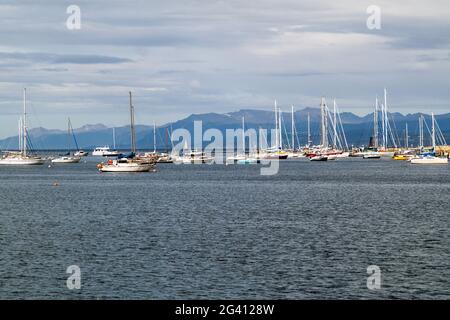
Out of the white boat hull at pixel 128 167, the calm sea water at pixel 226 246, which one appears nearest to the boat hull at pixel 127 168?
the white boat hull at pixel 128 167

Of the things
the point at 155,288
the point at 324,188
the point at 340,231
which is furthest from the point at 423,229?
the point at 324,188

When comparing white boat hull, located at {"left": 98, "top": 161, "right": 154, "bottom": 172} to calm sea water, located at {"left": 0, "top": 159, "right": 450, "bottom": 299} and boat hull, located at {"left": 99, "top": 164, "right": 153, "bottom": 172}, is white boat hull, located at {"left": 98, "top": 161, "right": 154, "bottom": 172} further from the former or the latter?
calm sea water, located at {"left": 0, "top": 159, "right": 450, "bottom": 299}

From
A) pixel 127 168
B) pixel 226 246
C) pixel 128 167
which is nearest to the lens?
pixel 226 246

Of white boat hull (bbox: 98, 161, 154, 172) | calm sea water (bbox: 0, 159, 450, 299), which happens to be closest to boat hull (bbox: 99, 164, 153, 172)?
white boat hull (bbox: 98, 161, 154, 172)

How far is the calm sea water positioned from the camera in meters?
36.3

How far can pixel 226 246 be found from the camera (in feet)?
159

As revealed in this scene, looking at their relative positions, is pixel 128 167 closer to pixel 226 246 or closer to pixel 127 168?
pixel 127 168

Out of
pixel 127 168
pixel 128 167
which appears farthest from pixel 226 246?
pixel 127 168

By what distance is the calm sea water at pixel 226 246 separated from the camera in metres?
36.3

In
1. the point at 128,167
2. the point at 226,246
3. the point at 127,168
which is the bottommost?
the point at 226,246

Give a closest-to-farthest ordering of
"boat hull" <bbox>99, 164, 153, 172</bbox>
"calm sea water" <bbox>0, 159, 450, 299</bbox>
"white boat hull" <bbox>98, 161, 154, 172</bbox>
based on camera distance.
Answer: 1. "calm sea water" <bbox>0, 159, 450, 299</bbox>
2. "white boat hull" <bbox>98, 161, 154, 172</bbox>
3. "boat hull" <bbox>99, 164, 153, 172</bbox>
